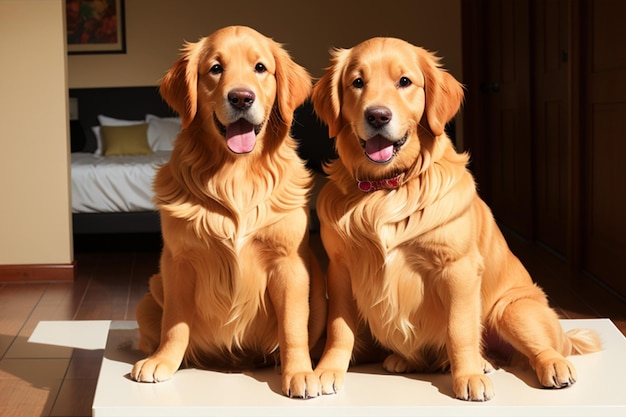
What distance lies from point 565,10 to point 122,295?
2989 millimetres

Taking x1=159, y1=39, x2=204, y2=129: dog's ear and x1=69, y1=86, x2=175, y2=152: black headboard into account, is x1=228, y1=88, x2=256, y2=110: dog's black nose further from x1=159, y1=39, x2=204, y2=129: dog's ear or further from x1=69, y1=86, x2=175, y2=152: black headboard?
x1=69, y1=86, x2=175, y2=152: black headboard

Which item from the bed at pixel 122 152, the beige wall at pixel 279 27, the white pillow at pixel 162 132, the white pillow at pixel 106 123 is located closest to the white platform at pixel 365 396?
the bed at pixel 122 152

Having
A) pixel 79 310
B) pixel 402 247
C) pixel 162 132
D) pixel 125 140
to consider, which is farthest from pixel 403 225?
pixel 162 132

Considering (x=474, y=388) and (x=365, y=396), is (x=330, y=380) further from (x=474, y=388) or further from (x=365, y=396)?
(x=474, y=388)

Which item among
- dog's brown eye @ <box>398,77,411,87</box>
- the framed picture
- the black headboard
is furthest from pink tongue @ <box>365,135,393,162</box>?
the framed picture

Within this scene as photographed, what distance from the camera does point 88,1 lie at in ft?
25.8

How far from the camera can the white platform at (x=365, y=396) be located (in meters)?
1.49

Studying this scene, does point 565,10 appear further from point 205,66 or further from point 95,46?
point 95,46

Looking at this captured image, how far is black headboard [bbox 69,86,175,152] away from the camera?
763cm

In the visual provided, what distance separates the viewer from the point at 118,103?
7.71m

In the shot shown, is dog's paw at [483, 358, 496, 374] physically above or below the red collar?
below

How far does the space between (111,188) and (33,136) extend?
105 cm

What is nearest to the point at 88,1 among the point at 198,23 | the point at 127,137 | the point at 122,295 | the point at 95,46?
the point at 95,46

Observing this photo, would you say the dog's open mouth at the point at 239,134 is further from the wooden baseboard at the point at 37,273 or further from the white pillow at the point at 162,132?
the white pillow at the point at 162,132
